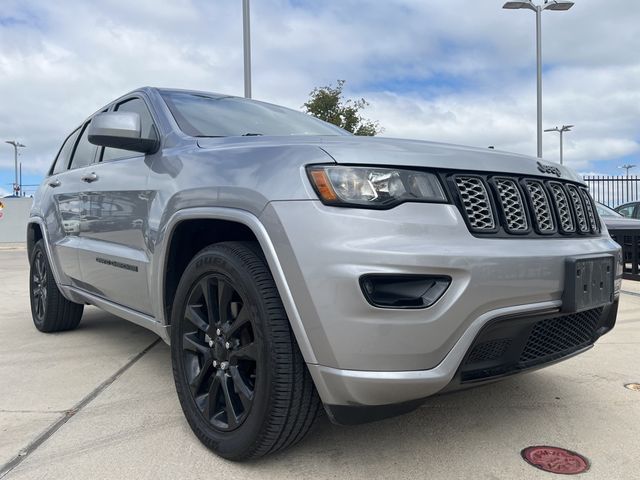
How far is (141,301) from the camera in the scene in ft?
9.68

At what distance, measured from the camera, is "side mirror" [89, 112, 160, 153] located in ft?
9.09

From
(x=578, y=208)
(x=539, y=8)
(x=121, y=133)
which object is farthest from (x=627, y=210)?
(x=121, y=133)

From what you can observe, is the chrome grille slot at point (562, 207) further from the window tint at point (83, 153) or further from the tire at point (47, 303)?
the tire at point (47, 303)

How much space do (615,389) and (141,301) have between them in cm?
268

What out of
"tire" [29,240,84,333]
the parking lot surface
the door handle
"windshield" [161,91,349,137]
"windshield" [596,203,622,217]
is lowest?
the parking lot surface

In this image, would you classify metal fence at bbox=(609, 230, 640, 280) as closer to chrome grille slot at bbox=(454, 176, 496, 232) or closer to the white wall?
chrome grille slot at bbox=(454, 176, 496, 232)

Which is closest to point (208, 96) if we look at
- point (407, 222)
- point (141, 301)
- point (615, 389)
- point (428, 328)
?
point (141, 301)

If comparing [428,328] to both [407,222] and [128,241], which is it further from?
[128,241]

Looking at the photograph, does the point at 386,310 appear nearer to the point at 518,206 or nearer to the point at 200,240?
the point at 518,206

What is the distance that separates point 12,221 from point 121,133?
82.3ft

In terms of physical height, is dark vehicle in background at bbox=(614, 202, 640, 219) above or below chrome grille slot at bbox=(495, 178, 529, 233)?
below

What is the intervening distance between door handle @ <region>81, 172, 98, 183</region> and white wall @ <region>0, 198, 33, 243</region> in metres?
23.5

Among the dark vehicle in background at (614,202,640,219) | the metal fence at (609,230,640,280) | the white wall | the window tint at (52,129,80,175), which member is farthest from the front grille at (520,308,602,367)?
the white wall

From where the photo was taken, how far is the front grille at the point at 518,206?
2.01 meters
